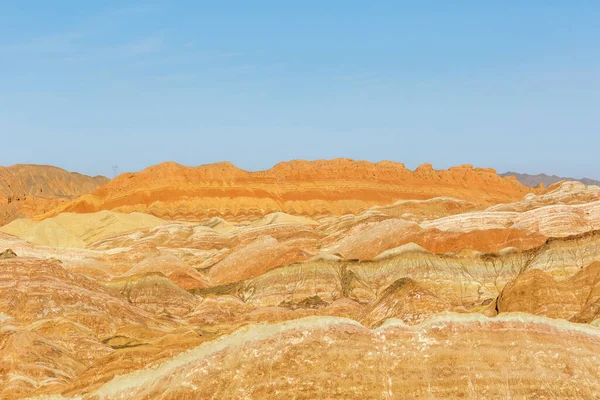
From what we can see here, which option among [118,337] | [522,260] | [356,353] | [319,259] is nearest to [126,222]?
[319,259]

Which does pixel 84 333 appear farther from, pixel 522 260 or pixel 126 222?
pixel 126 222

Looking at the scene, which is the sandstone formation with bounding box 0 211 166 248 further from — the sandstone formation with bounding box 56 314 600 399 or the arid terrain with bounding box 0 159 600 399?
the sandstone formation with bounding box 56 314 600 399

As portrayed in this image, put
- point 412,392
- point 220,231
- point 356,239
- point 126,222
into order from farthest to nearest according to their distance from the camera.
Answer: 1. point 126,222
2. point 220,231
3. point 356,239
4. point 412,392

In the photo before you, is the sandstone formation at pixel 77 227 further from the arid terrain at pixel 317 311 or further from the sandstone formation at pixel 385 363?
the sandstone formation at pixel 385 363

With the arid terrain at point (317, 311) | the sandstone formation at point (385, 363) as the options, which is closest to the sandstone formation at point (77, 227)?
the arid terrain at point (317, 311)

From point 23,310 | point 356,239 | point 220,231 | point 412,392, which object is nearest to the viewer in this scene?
point 412,392

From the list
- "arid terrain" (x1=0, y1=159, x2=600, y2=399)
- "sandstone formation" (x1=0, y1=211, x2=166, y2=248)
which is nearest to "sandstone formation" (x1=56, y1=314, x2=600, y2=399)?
"arid terrain" (x1=0, y1=159, x2=600, y2=399)

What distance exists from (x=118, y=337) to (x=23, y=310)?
9.50 m

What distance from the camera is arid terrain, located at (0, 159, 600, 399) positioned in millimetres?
32656

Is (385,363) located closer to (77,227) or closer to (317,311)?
(317,311)

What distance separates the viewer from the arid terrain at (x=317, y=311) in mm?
32656

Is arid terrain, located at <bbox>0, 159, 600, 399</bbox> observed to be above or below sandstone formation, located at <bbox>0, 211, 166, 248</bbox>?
below

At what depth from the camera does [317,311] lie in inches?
3140

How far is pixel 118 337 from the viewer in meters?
60.2
